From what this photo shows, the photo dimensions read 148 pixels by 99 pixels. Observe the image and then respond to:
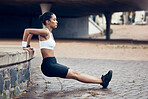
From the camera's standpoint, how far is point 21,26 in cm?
4338

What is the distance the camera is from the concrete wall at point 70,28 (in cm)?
4322

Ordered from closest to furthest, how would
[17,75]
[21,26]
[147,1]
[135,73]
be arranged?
[17,75]
[135,73]
[147,1]
[21,26]

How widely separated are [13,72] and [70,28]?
125 ft

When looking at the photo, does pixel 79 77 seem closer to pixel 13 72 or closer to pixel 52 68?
pixel 52 68

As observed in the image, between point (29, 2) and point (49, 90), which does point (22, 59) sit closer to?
point (49, 90)

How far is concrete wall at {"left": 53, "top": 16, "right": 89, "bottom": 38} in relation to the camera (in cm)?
4322

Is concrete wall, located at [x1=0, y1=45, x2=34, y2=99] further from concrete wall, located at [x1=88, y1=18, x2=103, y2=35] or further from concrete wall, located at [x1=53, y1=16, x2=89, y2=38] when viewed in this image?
concrete wall, located at [x1=88, y1=18, x2=103, y2=35]

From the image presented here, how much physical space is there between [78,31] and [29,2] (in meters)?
15.6

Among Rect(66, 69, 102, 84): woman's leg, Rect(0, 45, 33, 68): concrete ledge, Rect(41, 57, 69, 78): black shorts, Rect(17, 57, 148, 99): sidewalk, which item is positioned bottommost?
Rect(17, 57, 148, 99): sidewalk

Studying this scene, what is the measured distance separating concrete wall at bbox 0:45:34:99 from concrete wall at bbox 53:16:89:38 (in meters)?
36.3

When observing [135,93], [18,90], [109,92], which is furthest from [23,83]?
[135,93]

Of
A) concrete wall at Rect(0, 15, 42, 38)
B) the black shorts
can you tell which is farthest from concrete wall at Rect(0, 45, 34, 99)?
concrete wall at Rect(0, 15, 42, 38)

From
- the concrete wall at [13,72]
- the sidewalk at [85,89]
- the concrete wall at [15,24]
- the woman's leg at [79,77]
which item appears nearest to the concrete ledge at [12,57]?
the concrete wall at [13,72]

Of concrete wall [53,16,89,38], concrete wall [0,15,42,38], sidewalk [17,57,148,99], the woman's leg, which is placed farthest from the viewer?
concrete wall [53,16,89,38]
